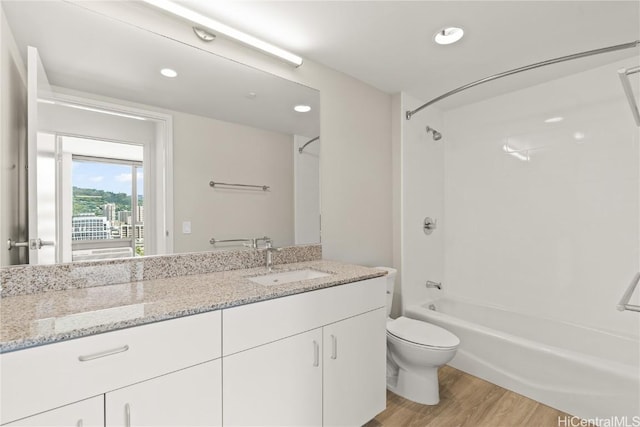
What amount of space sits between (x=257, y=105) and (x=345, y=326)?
4.54ft

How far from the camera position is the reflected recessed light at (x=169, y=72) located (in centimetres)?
154

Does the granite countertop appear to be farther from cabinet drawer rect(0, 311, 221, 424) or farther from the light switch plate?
the light switch plate

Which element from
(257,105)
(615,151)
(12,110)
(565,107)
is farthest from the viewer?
(565,107)

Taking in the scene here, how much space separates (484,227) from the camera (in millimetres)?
2805

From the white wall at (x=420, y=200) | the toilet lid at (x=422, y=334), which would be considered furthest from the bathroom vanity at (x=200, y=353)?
the white wall at (x=420, y=200)

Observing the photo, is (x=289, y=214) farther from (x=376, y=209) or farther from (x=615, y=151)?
(x=615, y=151)

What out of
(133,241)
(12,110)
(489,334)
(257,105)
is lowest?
(489,334)

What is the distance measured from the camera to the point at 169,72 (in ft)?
5.11

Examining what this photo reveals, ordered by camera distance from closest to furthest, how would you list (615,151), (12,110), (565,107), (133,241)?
(12,110) < (133,241) < (615,151) < (565,107)

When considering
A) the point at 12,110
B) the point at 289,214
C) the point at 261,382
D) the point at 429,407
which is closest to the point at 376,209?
the point at 289,214

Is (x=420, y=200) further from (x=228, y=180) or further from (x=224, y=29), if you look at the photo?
(x=224, y=29)

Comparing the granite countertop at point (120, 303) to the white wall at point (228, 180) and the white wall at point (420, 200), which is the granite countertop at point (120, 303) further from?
the white wall at point (420, 200)

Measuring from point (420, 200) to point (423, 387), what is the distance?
1.51m

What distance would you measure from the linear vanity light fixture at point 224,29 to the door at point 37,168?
0.56 meters
